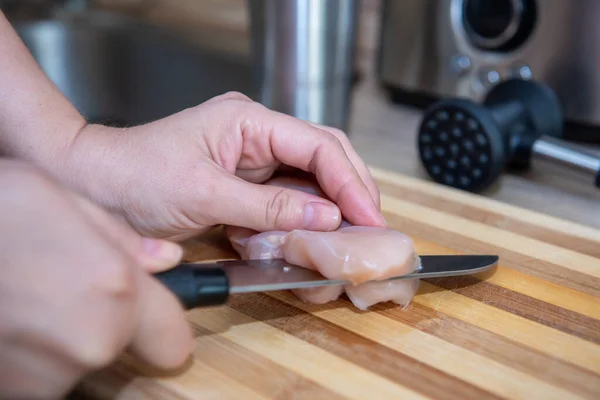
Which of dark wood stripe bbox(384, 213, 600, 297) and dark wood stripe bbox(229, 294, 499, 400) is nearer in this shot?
dark wood stripe bbox(229, 294, 499, 400)

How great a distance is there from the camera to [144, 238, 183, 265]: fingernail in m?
0.63

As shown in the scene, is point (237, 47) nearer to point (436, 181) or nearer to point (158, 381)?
point (436, 181)

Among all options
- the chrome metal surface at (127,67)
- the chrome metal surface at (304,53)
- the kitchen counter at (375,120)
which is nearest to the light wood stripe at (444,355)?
the kitchen counter at (375,120)

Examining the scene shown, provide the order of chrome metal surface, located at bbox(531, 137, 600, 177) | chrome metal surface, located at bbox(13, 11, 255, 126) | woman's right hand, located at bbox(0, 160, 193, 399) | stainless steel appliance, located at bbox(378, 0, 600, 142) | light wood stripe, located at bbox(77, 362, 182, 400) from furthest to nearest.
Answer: chrome metal surface, located at bbox(13, 11, 255, 126) → stainless steel appliance, located at bbox(378, 0, 600, 142) → chrome metal surface, located at bbox(531, 137, 600, 177) → light wood stripe, located at bbox(77, 362, 182, 400) → woman's right hand, located at bbox(0, 160, 193, 399)

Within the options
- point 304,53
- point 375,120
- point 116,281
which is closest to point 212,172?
point 116,281

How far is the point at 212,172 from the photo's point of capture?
785mm

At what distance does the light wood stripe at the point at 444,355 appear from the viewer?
643mm

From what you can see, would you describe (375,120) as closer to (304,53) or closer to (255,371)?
(304,53)

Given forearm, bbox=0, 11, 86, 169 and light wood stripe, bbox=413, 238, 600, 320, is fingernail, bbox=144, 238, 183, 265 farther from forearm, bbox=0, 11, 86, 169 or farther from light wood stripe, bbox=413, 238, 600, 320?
light wood stripe, bbox=413, 238, 600, 320

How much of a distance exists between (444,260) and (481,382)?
7.7 inches

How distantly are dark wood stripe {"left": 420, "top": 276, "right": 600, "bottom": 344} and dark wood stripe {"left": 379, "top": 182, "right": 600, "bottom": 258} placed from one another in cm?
16

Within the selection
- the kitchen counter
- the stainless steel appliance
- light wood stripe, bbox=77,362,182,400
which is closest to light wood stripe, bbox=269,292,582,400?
light wood stripe, bbox=77,362,182,400

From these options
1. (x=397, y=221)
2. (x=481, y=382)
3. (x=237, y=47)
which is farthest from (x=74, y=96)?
(x=481, y=382)

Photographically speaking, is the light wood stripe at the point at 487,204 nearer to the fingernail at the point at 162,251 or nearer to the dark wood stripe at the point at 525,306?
the dark wood stripe at the point at 525,306
